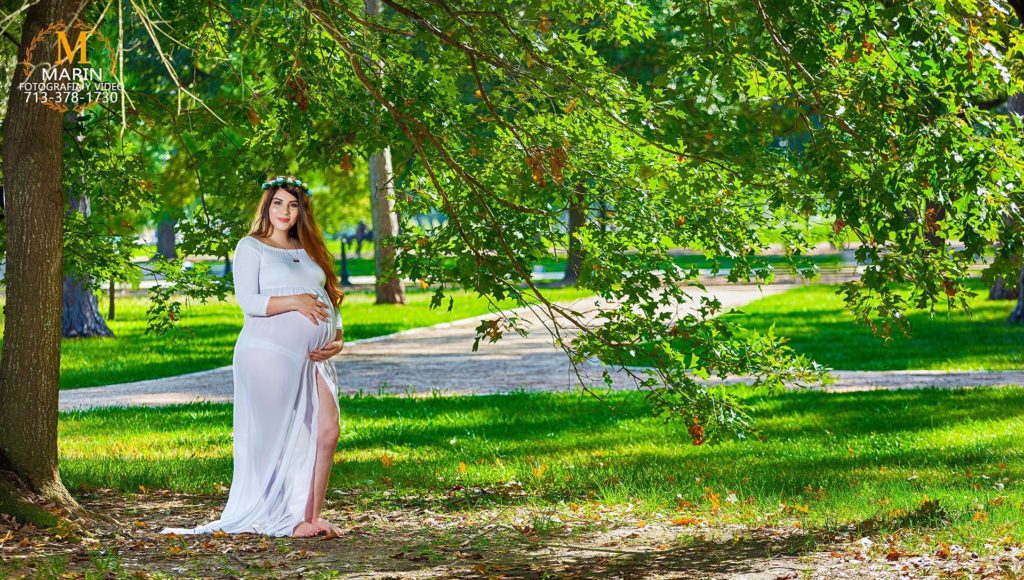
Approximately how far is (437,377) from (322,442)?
29.8 feet

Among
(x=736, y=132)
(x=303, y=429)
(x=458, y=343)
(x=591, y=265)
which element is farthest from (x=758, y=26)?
(x=458, y=343)

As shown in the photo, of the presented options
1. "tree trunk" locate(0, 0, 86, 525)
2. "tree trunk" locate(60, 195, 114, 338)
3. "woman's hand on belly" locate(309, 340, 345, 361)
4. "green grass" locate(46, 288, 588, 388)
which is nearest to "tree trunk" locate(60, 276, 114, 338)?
"tree trunk" locate(60, 195, 114, 338)

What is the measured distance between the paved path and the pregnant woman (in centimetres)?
571

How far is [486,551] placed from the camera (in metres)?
6.64

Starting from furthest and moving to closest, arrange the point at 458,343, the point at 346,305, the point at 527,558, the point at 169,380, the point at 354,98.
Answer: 1. the point at 346,305
2. the point at 458,343
3. the point at 169,380
4. the point at 354,98
5. the point at 527,558

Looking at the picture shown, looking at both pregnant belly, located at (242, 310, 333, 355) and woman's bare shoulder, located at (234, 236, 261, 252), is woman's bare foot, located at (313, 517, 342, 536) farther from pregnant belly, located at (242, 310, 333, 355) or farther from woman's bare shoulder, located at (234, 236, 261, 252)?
woman's bare shoulder, located at (234, 236, 261, 252)

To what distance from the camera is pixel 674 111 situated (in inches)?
267

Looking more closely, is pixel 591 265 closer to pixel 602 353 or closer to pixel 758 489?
pixel 602 353

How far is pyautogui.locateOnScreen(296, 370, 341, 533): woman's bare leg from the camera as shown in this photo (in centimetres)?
677

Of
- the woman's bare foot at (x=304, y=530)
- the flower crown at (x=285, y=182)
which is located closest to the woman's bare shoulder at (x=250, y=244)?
the flower crown at (x=285, y=182)

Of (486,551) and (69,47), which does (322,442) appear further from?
(69,47)

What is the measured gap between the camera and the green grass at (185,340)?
16859 mm

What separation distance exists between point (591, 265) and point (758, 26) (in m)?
1.61

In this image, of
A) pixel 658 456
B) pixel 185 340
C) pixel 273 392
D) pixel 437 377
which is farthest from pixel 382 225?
pixel 273 392
